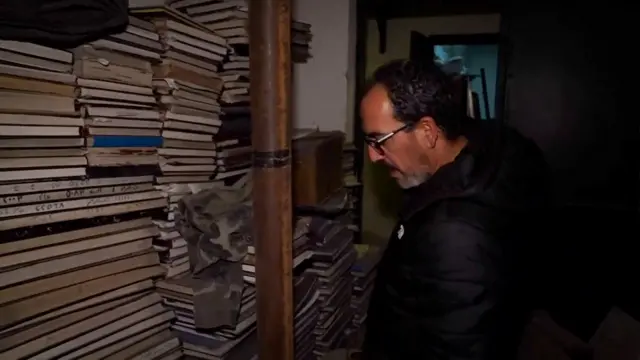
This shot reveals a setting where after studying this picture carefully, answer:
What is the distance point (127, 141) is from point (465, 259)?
3.01 feet

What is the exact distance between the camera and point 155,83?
144 cm

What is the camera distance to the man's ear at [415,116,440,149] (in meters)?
1.25

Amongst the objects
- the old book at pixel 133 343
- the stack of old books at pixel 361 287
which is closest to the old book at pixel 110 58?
the old book at pixel 133 343

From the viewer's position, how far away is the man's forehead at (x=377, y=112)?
1.27 meters

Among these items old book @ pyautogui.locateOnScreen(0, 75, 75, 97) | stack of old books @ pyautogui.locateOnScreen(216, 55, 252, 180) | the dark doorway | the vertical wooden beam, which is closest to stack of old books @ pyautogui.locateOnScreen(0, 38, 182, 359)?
old book @ pyautogui.locateOnScreen(0, 75, 75, 97)

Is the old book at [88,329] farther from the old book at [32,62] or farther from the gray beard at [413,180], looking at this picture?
the gray beard at [413,180]

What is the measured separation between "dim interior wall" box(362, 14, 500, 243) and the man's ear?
2.20 m

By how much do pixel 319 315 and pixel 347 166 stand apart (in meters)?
0.72

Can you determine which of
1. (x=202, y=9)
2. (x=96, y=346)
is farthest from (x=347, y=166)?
(x=96, y=346)

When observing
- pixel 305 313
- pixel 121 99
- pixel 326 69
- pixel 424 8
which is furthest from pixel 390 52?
pixel 121 99

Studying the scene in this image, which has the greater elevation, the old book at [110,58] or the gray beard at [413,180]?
the old book at [110,58]

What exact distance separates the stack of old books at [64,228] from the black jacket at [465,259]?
701 millimetres

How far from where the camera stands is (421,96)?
1248mm

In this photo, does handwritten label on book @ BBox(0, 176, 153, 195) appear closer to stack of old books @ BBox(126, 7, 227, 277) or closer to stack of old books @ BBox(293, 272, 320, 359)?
stack of old books @ BBox(126, 7, 227, 277)
